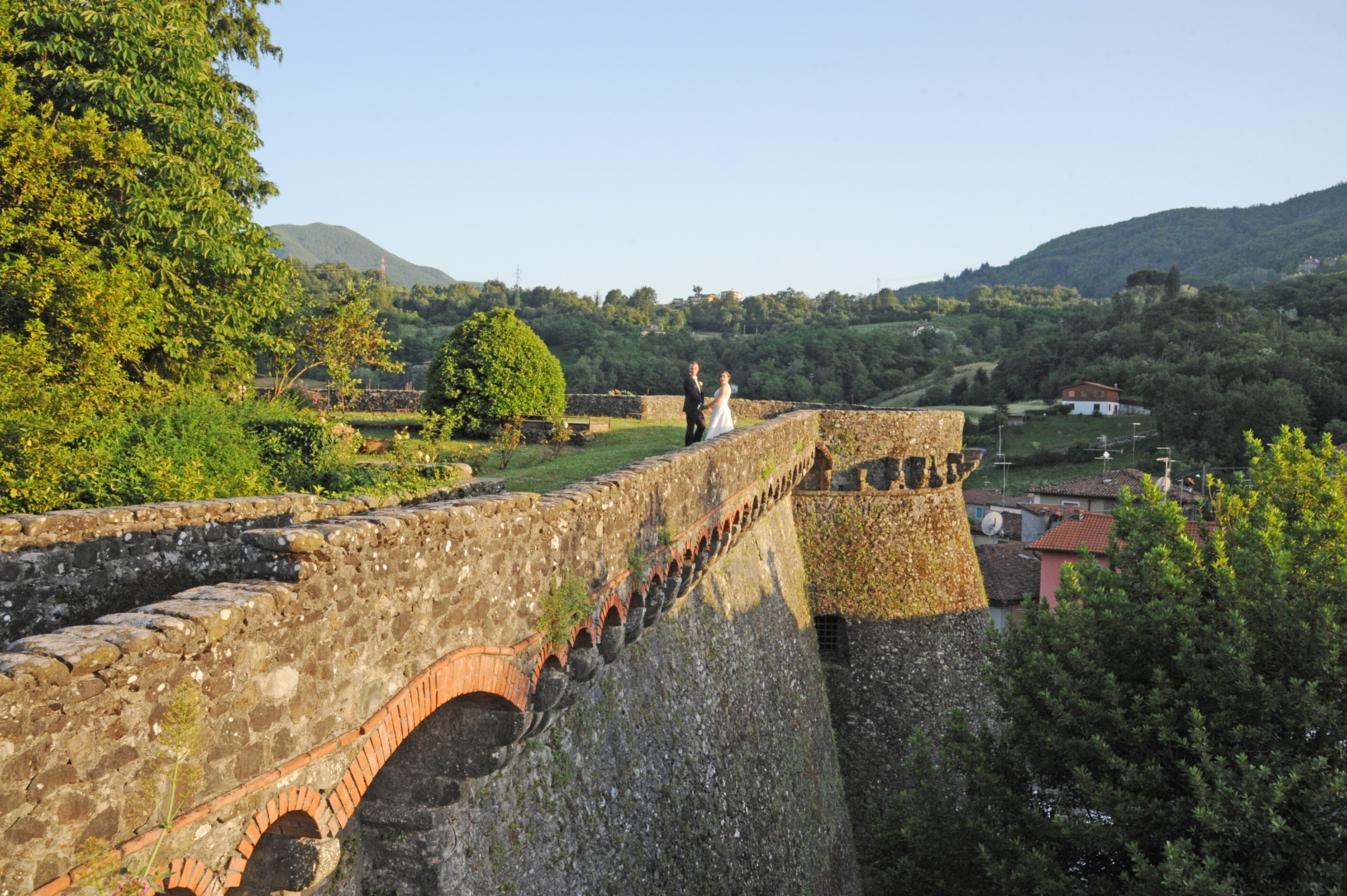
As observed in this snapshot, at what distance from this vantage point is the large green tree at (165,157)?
13.1m

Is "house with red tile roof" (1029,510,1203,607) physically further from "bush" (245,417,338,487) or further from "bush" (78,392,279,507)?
"bush" (78,392,279,507)

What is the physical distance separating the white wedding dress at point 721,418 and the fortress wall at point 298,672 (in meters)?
8.48

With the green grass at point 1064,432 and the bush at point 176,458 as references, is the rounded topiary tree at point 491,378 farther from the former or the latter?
the green grass at point 1064,432

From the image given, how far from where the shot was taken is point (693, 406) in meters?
16.5

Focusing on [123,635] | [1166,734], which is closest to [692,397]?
[1166,734]

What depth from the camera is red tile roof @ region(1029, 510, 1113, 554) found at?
39062 millimetres

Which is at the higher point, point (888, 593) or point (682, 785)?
point (682, 785)

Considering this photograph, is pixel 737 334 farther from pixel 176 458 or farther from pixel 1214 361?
pixel 176 458

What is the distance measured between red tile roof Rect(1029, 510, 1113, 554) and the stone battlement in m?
34.2

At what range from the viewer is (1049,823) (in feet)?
38.5

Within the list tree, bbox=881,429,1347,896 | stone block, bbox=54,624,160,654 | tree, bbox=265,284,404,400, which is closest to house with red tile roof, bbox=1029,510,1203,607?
tree, bbox=881,429,1347,896

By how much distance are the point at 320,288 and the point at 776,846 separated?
223 ft

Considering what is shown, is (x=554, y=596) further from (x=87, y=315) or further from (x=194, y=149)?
(x=194, y=149)

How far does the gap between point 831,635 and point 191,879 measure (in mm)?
16444
